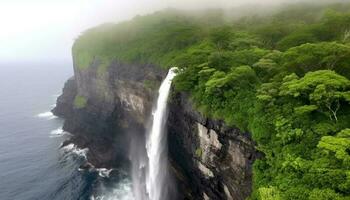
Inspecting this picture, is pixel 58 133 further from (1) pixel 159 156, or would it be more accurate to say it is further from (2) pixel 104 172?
(1) pixel 159 156

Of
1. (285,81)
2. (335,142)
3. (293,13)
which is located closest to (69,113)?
(293,13)

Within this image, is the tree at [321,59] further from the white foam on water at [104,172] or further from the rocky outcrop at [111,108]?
the white foam on water at [104,172]

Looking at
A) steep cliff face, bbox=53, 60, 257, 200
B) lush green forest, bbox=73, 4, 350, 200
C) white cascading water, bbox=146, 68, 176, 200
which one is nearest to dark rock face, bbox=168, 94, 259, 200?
steep cliff face, bbox=53, 60, 257, 200

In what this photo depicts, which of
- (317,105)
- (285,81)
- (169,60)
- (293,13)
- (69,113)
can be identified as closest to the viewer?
(317,105)

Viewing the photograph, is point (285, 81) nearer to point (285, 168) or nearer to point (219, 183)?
point (285, 168)

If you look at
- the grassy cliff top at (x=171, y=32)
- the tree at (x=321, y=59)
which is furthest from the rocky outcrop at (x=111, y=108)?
the tree at (x=321, y=59)

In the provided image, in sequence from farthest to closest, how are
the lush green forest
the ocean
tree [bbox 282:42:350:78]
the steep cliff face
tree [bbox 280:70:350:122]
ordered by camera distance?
the ocean < the steep cliff face < tree [bbox 282:42:350:78] < tree [bbox 280:70:350:122] < the lush green forest

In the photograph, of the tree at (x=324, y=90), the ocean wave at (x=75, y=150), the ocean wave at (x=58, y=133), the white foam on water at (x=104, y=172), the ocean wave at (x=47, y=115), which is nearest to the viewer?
the tree at (x=324, y=90)

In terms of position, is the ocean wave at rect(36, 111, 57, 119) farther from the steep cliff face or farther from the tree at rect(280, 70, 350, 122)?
the tree at rect(280, 70, 350, 122)
